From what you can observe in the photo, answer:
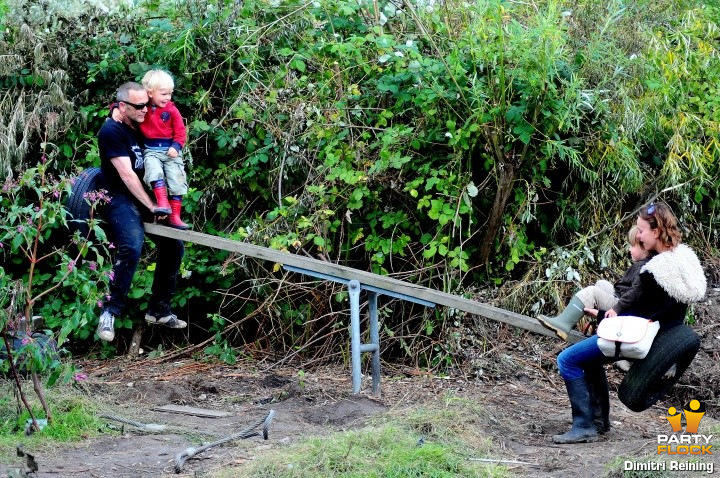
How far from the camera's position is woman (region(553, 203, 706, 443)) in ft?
17.9

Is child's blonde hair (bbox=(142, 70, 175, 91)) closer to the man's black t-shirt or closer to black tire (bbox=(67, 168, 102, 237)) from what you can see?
the man's black t-shirt

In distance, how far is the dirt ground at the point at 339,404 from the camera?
18.1 ft

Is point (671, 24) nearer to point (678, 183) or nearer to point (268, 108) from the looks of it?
point (678, 183)

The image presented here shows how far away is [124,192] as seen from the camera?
23.6ft

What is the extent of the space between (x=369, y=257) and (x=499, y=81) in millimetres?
2099

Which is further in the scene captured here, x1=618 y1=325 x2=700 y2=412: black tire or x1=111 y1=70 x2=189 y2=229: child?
x1=111 y1=70 x2=189 y2=229: child

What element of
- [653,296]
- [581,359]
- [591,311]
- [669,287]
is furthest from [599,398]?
[669,287]

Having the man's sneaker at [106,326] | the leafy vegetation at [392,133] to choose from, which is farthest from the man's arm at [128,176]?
the leafy vegetation at [392,133]

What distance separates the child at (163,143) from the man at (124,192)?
2.9 inches

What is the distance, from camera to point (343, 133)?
8.33 m

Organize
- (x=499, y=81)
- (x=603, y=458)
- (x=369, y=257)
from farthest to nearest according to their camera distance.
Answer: (x=369, y=257) → (x=499, y=81) → (x=603, y=458)

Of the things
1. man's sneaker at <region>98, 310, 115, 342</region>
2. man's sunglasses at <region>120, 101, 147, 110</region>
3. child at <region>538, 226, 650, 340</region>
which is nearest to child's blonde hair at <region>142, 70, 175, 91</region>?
man's sunglasses at <region>120, 101, 147, 110</region>

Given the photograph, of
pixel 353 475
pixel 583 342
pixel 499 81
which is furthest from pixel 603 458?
pixel 499 81

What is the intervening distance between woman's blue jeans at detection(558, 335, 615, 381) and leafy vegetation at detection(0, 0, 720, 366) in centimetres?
213
